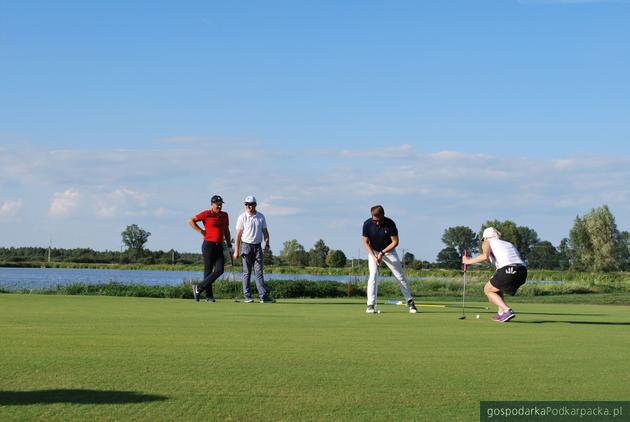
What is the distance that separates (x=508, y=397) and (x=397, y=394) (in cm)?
83

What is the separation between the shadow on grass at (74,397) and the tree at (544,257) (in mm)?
150678

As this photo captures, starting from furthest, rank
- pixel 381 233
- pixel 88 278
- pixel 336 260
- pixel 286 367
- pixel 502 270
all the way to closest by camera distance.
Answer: pixel 336 260, pixel 88 278, pixel 381 233, pixel 502 270, pixel 286 367

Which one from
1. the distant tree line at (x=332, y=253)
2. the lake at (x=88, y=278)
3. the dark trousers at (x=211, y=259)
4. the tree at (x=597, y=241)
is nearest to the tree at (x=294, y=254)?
the distant tree line at (x=332, y=253)

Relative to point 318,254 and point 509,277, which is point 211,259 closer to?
point 509,277

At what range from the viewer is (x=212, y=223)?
1811 centimetres

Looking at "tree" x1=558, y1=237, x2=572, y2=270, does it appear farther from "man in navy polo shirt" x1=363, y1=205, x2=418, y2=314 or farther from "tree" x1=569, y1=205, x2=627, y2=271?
"man in navy polo shirt" x1=363, y1=205, x2=418, y2=314

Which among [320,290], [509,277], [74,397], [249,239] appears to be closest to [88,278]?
[320,290]

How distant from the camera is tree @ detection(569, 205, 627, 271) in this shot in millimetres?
110312

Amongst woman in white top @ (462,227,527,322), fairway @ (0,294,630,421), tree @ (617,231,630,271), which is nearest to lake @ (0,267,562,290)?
woman in white top @ (462,227,527,322)

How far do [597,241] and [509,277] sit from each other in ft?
342

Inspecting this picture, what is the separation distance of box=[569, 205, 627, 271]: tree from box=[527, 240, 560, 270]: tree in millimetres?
36807

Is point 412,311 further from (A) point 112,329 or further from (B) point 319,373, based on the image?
(B) point 319,373

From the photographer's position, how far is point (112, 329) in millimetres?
9859

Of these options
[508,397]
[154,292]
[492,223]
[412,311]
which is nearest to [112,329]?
[508,397]
